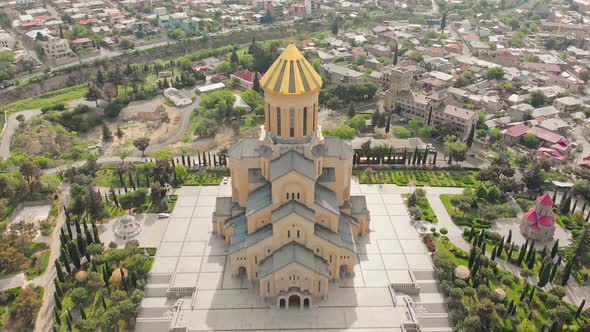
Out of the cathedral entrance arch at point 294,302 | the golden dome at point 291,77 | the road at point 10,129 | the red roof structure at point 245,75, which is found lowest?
the road at point 10,129

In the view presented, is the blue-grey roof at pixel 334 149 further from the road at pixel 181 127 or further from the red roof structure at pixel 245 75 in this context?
the red roof structure at pixel 245 75

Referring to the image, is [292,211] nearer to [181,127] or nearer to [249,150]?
[249,150]

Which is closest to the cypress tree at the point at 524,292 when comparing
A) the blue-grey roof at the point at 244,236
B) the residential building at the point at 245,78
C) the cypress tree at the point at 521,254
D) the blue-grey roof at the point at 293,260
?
the cypress tree at the point at 521,254

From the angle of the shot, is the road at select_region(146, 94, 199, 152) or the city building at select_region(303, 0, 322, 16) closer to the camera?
the road at select_region(146, 94, 199, 152)

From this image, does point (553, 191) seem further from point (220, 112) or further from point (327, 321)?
point (220, 112)

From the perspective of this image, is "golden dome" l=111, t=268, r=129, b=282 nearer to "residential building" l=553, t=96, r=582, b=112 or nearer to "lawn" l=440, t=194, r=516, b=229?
"lawn" l=440, t=194, r=516, b=229

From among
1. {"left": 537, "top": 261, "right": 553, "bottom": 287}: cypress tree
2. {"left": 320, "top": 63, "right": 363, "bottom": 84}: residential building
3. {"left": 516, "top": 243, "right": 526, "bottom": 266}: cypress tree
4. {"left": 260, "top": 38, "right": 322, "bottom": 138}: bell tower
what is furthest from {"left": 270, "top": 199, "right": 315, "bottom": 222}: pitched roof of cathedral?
{"left": 320, "top": 63, "right": 363, "bottom": 84}: residential building
